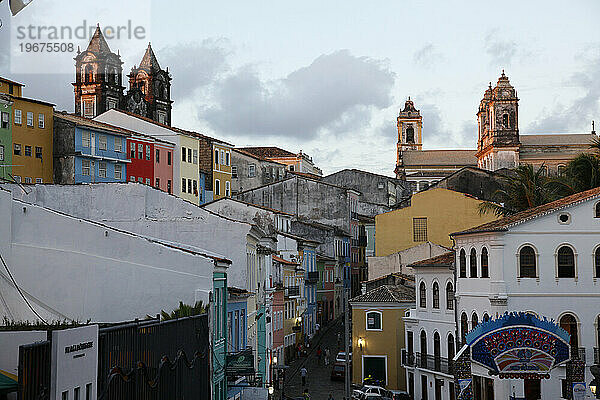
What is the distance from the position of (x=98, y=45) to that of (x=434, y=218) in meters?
81.3

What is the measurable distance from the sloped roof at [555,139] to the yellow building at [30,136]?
10035 centimetres

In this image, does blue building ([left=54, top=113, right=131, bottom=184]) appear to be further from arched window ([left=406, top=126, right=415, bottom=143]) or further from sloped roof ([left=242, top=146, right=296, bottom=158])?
arched window ([left=406, top=126, right=415, bottom=143])

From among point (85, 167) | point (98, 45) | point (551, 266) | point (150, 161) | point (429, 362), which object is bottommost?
point (429, 362)

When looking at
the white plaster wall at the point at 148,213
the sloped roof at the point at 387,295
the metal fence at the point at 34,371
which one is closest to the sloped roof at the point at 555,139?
the sloped roof at the point at 387,295

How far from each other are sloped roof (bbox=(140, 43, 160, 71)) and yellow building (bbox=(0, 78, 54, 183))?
72813mm

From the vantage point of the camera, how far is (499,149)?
14750 cm

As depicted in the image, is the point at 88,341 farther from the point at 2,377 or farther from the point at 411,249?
the point at 411,249

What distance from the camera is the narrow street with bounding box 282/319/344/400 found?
5138 centimetres

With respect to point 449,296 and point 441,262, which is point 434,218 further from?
point 449,296

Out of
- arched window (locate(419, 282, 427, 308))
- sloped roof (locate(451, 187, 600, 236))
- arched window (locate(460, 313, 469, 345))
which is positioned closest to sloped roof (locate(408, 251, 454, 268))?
arched window (locate(419, 282, 427, 308))

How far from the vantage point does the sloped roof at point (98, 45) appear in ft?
426

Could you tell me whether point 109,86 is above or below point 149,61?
below

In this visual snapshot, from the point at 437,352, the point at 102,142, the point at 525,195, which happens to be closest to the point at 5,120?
the point at 102,142

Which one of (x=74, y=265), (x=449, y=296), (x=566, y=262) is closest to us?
(x=74, y=265)
